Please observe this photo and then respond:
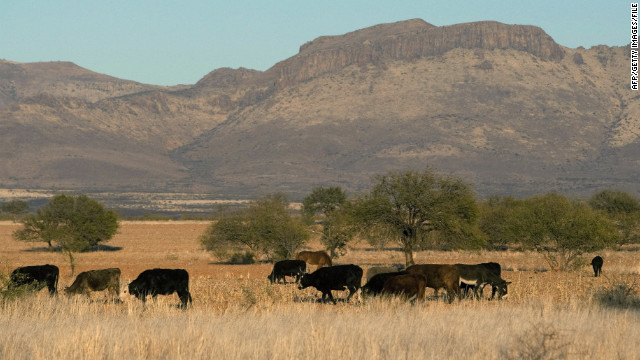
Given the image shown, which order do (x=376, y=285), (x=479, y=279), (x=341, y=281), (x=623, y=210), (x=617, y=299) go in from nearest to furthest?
1. (x=617, y=299)
2. (x=376, y=285)
3. (x=341, y=281)
4. (x=479, y=279)
5. (x=623, y=210)

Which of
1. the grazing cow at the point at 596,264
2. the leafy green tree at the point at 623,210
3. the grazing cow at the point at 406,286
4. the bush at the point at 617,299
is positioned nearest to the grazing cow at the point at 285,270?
the grazing cow at the point at 406,286

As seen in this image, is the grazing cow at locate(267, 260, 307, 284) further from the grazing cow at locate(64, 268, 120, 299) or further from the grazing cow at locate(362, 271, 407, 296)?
the grazing cow at locate(362, 271, 407, 296)

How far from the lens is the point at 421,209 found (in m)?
38.8

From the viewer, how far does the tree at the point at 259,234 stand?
4700 cm

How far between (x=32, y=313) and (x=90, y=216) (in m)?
46.9

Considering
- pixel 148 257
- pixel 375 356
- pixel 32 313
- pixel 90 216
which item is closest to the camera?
pixel 375 356

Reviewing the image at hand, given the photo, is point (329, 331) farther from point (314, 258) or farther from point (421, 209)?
point (421, 209)

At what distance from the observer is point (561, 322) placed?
14508 millimetres

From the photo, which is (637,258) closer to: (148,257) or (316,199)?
(148,257)

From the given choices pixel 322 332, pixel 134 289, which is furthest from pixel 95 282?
pixel 322 332

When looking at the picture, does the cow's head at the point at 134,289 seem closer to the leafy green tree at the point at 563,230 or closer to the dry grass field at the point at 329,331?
the dry grass field at the point at 329,331

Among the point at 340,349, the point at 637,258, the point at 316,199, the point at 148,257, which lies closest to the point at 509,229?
the point at 637,258

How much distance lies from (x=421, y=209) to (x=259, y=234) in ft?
42.3

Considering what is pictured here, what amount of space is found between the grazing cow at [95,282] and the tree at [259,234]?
79.2 ft
